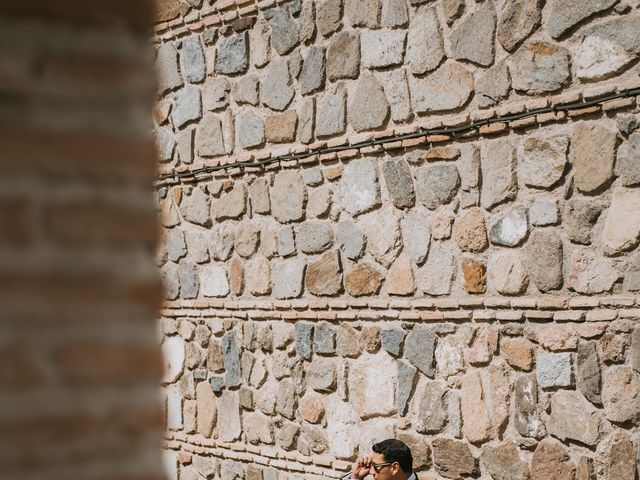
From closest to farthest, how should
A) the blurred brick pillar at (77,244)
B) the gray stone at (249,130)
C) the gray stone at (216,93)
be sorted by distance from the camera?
the blurred brick pillar at (77,244)
the gray stone at (249,130)
the gray stone at (216,93)

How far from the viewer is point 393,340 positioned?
5246 mm

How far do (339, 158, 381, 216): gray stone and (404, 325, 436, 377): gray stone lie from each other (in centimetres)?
71

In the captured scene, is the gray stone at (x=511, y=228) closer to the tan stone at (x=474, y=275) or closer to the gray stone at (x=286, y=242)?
the tan stone at (x=474, y=275)

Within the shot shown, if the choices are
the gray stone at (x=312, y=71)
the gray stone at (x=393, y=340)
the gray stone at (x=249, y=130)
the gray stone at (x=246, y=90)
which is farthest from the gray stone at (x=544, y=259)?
the gray stone at (x=246, y=90)

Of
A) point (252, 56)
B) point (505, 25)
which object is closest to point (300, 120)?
point (252, 56)

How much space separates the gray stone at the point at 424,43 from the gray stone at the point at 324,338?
1457mm

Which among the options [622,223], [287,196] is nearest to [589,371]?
[622,223]

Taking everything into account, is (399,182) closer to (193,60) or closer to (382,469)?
(382,469)

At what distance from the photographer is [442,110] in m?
5.06

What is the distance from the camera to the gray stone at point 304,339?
5.66 metres

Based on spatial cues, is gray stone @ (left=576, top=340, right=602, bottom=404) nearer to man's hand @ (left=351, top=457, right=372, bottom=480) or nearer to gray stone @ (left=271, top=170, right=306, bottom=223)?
man's hand @ (left=351, top=457, right=372, bottom=480)

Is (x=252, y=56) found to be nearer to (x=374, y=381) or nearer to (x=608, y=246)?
(x=374, y=381)

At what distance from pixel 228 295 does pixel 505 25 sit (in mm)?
2365

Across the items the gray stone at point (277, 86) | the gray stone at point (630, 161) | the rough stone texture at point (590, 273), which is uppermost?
the gray stone at point (277, 86)
